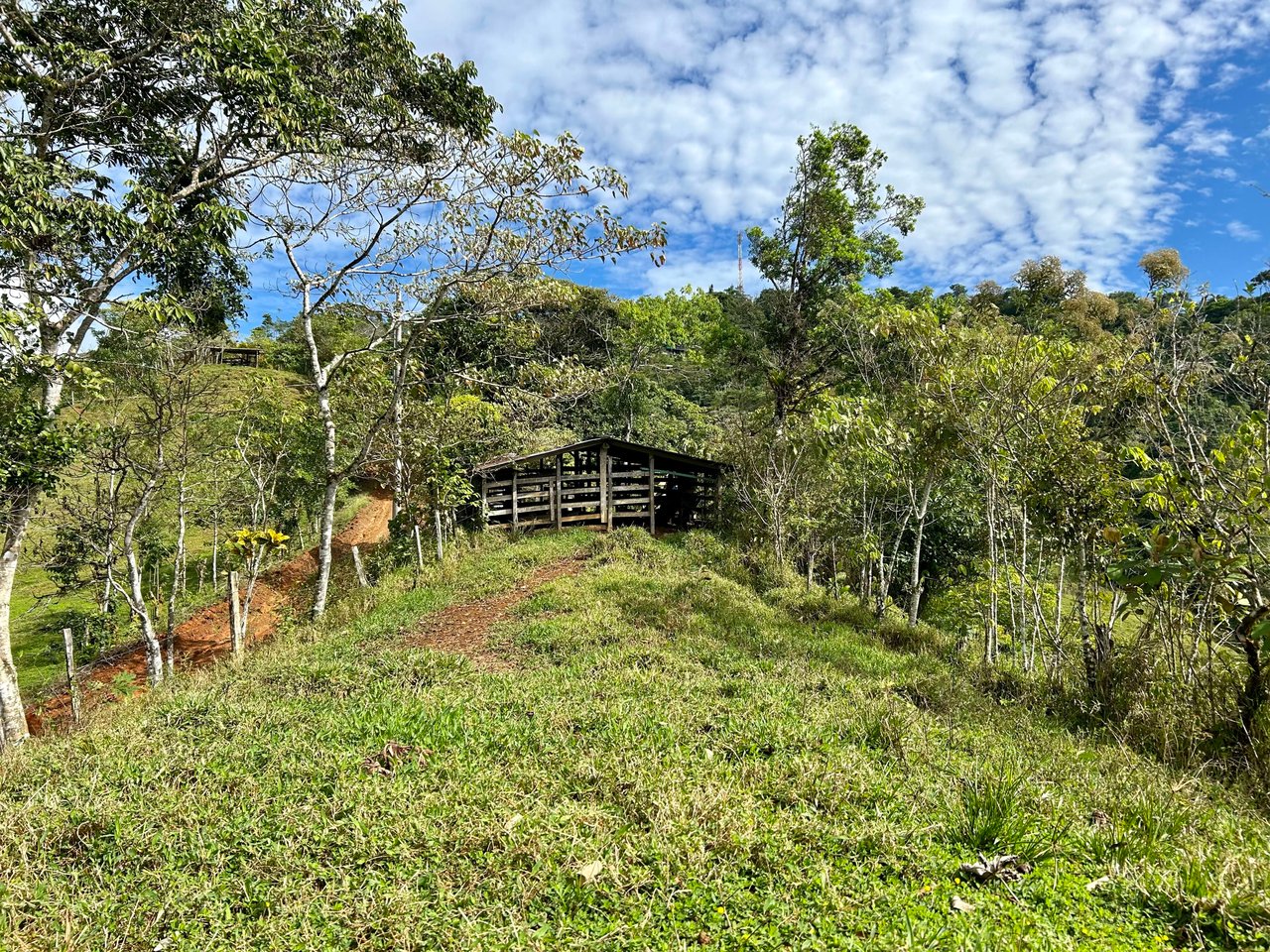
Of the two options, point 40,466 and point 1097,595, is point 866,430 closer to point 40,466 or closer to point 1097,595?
point 1097,595

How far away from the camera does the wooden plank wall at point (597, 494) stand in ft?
58.9

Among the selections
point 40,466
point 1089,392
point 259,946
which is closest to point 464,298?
point 40,466

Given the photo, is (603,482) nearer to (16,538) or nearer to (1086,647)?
(16,538)

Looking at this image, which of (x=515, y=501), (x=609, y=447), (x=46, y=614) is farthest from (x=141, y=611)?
(x=609, y=447)

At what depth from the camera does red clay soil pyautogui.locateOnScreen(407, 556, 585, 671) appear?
7.56m

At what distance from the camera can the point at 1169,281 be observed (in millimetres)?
5672

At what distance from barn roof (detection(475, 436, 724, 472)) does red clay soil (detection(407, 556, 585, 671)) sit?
516 cm

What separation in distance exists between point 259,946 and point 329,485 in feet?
33.3

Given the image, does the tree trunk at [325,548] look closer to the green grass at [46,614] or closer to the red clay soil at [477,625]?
the red clay soil at [477,625]

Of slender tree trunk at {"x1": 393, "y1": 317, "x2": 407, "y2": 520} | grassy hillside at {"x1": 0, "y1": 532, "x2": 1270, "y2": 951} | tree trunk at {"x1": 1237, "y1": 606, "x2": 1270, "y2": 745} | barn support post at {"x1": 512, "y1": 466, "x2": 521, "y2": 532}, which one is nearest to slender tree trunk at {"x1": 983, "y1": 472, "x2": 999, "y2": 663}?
grassy hillside at {"x1": 0, "y1": 532, "x2": 1270, "y2": 951}

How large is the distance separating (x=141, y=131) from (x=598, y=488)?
13.2 meters

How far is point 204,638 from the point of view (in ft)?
48.7

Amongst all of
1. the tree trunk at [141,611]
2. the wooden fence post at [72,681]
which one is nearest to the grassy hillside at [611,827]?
the wooden fence post at [72,681]

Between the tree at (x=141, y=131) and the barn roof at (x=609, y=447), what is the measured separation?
27.5 ft
